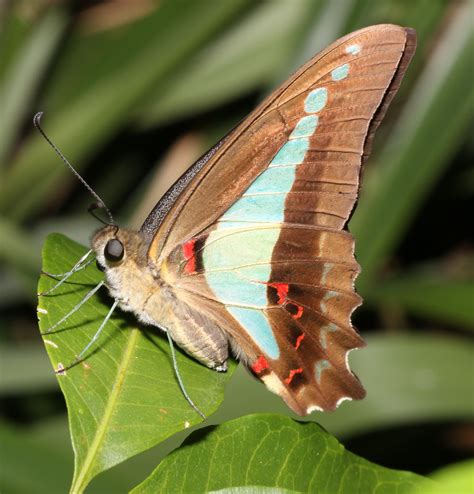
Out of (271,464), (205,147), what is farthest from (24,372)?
(271,464)

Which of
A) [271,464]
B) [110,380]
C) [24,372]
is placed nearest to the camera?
[271,464]

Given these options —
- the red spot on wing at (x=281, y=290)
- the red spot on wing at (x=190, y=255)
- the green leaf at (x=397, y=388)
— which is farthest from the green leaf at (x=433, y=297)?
the red spot on wing at (x=190, y=255)

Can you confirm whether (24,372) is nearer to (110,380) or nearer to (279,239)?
(279,239)

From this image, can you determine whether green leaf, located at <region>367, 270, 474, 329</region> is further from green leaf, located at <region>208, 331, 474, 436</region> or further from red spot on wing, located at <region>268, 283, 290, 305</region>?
red spot on wing, located at <region>268, 283, 290, 305</region>

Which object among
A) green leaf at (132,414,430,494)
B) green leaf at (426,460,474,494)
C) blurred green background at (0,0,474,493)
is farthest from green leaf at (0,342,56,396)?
green leaf at (426,460,474,494)

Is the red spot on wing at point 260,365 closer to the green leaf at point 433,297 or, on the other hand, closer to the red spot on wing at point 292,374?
the red spot on wing at point 292,374

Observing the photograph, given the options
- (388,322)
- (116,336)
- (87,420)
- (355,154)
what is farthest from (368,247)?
(87,420)

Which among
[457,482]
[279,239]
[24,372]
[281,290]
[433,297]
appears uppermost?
[457,482]
